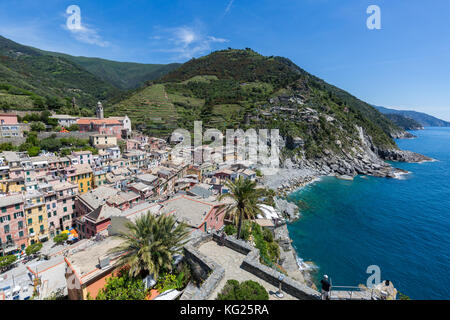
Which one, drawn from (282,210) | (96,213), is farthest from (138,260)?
(282,210)

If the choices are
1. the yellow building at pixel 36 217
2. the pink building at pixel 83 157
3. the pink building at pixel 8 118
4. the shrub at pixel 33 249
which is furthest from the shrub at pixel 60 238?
the pink building at pixel 8 118

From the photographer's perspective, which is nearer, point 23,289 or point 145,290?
point 145,290

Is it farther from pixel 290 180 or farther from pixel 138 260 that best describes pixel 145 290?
pixel 290 180

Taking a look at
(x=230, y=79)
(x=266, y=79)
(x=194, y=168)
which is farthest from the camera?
(x=230, y=79)

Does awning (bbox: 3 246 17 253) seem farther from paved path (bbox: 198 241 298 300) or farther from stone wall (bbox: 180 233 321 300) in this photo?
paved path (bbox: 198 241 298 300)

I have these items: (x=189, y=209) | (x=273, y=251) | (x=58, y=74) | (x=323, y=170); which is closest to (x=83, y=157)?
(x=189, y=209)

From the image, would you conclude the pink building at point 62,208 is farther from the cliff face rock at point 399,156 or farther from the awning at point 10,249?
the cliff face rock at point 399,156
